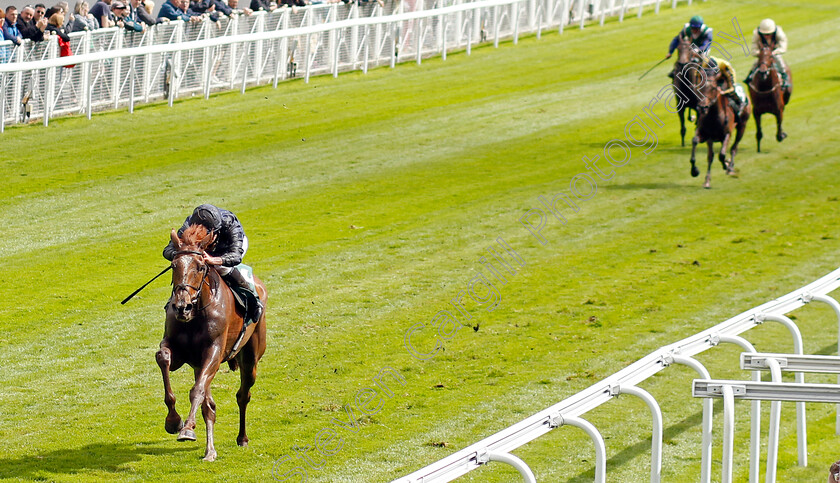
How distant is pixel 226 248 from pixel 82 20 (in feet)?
36.3

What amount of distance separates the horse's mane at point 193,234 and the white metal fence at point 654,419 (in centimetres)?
223

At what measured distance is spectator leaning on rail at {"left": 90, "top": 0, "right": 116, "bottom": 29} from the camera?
56.5 feet

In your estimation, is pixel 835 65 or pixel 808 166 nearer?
pixel 808 166

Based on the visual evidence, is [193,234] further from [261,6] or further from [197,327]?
[261,6]

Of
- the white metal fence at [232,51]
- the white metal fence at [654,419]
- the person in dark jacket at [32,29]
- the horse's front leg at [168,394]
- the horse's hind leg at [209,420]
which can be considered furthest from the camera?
the white metal fence at [232,51]

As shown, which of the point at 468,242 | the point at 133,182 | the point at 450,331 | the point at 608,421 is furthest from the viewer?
the point at 133,182

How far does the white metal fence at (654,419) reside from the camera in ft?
14.5

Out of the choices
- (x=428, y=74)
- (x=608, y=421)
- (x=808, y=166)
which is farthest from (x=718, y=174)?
(x=608, y=421)

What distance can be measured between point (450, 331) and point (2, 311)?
3.74m

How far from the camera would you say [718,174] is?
16.6m

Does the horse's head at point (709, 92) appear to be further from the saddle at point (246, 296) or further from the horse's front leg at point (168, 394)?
the horse's front leg at point (168, 394)

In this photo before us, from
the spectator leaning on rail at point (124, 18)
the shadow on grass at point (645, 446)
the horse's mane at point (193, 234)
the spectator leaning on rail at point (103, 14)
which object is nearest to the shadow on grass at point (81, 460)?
the horse's mane at point (193, 234)

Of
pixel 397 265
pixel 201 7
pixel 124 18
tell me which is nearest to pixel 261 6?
pixel 201 7

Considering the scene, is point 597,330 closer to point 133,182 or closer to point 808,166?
point 133,182
